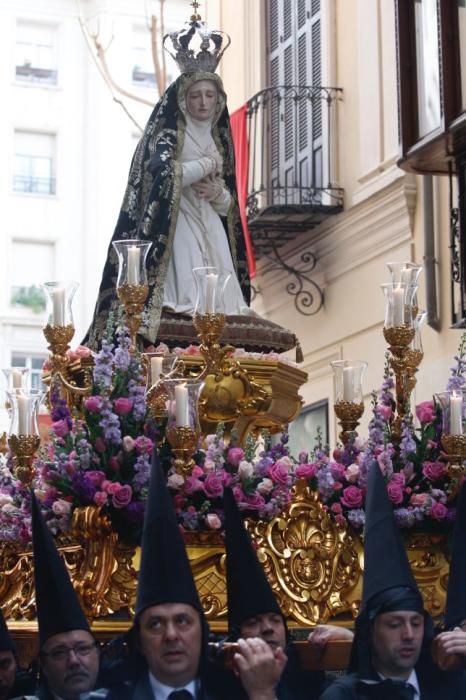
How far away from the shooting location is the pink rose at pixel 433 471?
7.23 meters

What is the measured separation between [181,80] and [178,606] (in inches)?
146

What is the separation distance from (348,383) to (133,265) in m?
1.05

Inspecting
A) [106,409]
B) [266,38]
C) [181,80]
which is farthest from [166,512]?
[266,38]

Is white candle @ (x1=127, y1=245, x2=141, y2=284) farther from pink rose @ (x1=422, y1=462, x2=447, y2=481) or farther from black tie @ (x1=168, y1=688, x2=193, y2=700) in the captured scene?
black tie @ (x1=168, y1=688, x2=193, y2=700)

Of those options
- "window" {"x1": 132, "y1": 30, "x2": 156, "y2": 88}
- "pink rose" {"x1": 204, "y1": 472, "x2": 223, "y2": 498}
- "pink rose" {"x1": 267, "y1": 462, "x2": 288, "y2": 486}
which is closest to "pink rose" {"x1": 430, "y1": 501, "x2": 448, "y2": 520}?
"pink rose" {"x1": 267, "y1": 462, "x2": 288, "y2": 486}

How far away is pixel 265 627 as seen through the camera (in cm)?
548

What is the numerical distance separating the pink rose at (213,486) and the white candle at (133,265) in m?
0.77

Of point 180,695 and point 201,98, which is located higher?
point 201,98

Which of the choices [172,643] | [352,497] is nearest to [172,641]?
[172,643]

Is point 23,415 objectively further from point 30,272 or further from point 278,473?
point 30,272

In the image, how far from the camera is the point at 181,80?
27.3ft

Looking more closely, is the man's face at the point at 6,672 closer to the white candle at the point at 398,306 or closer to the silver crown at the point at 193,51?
the white candle at the point at 398,306

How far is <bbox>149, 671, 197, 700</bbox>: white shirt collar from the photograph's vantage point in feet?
16.5

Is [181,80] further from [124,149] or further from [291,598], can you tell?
[124,149]
